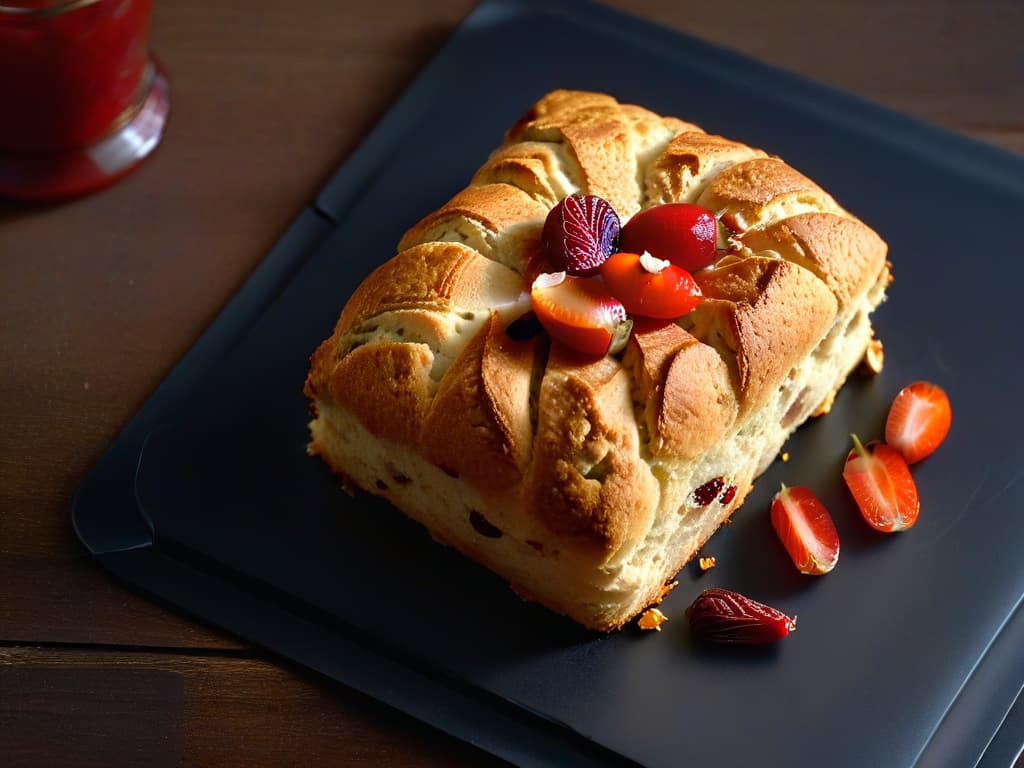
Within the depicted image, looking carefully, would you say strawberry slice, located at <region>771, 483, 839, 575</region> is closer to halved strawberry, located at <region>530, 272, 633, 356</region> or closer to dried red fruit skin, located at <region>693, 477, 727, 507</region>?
dried red fruit skin, located at <region>693, 477, 727, 507</region>

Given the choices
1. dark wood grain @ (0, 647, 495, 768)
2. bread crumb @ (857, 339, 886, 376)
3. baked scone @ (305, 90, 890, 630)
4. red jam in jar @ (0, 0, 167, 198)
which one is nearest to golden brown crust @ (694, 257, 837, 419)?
baked scone @ (305, 90, 890, 630)

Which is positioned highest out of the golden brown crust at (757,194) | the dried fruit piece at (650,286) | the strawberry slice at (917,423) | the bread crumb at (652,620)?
the golden brown crust at (757,194)

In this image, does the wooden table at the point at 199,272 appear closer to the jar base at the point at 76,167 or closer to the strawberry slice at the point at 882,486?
the jar base at the point at 76,167

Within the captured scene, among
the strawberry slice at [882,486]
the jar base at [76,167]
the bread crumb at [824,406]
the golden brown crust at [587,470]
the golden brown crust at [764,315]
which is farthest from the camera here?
the jar base at [76,167]

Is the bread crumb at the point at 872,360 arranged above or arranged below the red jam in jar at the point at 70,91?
above

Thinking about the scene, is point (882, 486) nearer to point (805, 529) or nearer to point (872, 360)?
point (805, 529)

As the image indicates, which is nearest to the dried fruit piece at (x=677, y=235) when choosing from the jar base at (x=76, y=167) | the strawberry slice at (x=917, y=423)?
the strawberry slice at (x=917, y=423)

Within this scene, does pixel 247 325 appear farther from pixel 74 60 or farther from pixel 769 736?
pixel 769 736
